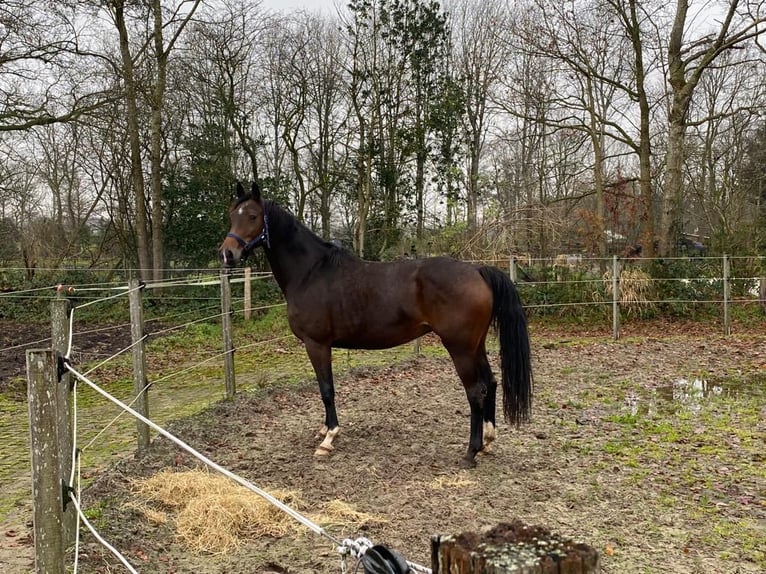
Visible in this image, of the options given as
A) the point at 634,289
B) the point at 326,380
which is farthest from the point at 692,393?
the point at 634,289

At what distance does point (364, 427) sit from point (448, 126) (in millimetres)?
12154

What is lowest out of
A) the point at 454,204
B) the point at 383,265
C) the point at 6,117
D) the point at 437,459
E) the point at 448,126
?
the point at 437,459

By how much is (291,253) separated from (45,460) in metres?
3.06

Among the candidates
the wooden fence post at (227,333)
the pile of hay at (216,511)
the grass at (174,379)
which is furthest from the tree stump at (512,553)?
the wooden fence post at (227,333)

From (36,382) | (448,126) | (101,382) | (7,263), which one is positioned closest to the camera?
(36,382)

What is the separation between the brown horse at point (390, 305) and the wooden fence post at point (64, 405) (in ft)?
6.63

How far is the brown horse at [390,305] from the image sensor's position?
4.17m

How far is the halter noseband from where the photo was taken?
446 centimetres

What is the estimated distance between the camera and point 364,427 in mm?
5105

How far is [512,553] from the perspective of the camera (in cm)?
90

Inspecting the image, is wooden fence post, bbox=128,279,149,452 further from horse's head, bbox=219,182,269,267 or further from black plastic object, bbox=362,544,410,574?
black plastic object, bbox=362,544,410,574

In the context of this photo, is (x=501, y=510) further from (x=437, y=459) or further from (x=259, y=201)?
(x=259, y=201)

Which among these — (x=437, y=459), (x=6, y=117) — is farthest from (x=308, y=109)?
(x=437, y=459)

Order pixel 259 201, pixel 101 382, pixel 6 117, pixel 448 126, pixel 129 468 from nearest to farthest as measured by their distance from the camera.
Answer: pixel 129 468 < pixel 259 201 < pixel 101 382 < pixel 6 117 < pixel 448 126
